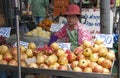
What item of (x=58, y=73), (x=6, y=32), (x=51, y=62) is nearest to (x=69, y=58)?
(x=51, y=62)

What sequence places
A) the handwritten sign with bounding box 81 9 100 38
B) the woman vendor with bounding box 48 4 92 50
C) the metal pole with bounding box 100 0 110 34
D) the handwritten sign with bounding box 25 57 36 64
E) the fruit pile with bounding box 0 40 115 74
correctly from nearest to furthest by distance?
the fruit pile with bounding box 0 40 115 74, the handwritten sign with bounding box 25 57 36 64, the woman vendor with bounding box 48 4 92 50, the metal pole with bounding box 100 0 110 34, the handwritten sign with bounding box 81 9 100 38

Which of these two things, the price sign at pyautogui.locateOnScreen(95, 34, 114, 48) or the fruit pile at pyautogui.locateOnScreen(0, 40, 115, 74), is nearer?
the fruit pile at pyautogui.locateOnScreen(0, 40, 115, 74)

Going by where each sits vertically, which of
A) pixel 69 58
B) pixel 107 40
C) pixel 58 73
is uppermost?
pixel 107 40

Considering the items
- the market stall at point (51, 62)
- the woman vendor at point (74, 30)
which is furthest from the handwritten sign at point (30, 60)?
the woman vendor at point (74, 30)

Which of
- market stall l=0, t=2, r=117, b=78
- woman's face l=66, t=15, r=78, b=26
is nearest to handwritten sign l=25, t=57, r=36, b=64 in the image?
market stall l=0, t=2, r=117, b=78

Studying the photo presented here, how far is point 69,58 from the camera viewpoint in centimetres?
394

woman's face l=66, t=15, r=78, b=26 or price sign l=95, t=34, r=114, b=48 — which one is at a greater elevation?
woman's face l=66, t=15, r=78, b=26

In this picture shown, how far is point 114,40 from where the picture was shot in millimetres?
4902

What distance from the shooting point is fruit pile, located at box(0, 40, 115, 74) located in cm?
369

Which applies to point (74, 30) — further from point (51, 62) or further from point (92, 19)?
point (92, 19)

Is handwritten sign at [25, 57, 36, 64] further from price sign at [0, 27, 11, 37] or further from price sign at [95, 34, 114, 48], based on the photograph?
price sign at [0, 27, 11, 37]

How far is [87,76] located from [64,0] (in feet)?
18.4

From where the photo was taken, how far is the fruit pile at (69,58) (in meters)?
3.69

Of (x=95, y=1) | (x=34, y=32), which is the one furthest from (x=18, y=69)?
(x=95, y=1)
